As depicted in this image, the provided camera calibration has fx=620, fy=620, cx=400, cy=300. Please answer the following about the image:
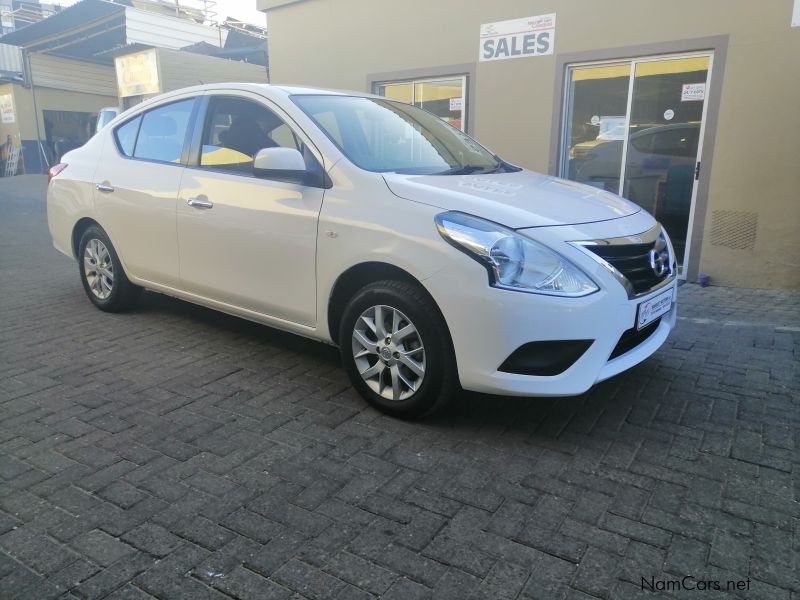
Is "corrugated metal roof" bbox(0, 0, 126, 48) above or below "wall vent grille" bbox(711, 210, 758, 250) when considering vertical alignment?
above

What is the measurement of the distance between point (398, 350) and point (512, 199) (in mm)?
965

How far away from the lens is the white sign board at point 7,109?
21.8 meters

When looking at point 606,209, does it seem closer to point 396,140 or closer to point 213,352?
point 396,140

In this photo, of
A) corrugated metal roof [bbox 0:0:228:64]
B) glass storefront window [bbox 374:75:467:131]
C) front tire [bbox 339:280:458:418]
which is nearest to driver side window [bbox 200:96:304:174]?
front tire [bbox 339:280:458:418]

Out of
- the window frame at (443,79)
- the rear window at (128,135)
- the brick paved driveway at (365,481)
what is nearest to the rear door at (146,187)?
the rear window at (128,135)

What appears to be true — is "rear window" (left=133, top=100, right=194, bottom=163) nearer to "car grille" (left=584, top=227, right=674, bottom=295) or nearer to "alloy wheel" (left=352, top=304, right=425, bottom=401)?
"alloy wheel" (left=352, top=304, right=425, bottom=401)

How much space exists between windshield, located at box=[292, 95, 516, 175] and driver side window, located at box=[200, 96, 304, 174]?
0.68 feet

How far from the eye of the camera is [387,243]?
3.12 meters

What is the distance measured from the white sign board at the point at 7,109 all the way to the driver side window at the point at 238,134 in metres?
21.9

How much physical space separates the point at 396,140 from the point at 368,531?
7.92ft

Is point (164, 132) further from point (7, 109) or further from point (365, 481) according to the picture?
point (7, 109)

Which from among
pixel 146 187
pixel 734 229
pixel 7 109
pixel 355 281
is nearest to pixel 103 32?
pixel 7 109

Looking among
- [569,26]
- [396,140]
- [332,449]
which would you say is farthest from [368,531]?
[569,26]

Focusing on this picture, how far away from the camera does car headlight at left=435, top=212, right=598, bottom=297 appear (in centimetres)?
281
